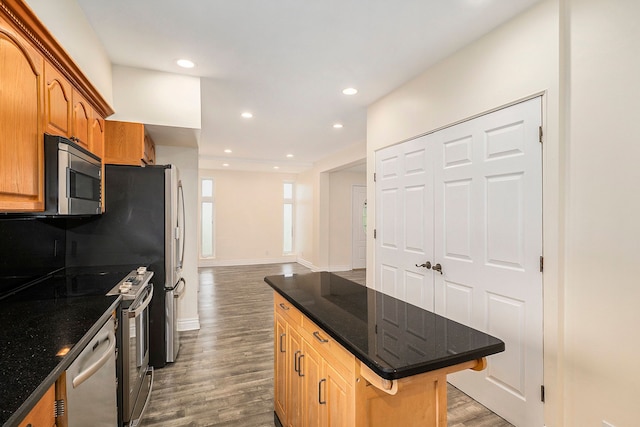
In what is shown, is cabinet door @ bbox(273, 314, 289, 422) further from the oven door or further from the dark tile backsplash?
the dark tile backsplash

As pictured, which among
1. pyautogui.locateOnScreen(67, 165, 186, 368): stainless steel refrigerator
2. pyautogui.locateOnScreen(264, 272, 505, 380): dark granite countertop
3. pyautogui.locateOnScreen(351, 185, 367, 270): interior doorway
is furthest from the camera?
pyautogui.locateOnScreen(351, 185, 367, 270): interior doorway

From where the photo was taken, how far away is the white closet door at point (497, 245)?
1.93m

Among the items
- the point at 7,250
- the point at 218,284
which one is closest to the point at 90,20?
the point at 7,250

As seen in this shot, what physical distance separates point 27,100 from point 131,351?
59.1 inches

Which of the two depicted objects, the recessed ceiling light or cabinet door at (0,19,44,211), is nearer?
cabinet door at (0,19,44,211)

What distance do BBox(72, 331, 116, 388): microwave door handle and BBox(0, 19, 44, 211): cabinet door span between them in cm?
72

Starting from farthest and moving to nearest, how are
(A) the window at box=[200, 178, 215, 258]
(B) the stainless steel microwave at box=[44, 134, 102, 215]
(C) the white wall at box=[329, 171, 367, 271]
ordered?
(A) the window at box=[200, 178, 215, 258]
(C) the white wall at box=[329, 171, 367, 271]
(B) the stainless steel microwave at box=[44, 134, 102, 215]

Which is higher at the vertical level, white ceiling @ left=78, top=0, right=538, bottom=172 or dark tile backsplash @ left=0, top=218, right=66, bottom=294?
white ceiling @ left=78, top=0, right=538, bottom=172

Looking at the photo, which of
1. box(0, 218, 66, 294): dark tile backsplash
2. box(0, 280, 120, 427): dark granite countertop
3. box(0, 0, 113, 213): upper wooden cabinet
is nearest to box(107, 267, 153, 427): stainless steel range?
box(0, 280, 120, 427): dark granite countertop

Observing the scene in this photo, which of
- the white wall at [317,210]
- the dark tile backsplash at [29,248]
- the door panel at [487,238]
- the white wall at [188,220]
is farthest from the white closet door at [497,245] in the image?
the white wall at [317,210]

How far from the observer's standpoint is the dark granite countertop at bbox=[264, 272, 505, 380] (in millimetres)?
1015

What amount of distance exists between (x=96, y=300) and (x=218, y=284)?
459 cm

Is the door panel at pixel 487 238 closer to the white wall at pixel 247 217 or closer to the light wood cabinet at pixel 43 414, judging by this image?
the light wood cabinet at pixel 43 414

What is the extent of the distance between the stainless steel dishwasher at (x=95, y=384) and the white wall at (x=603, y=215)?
96.0 inches
